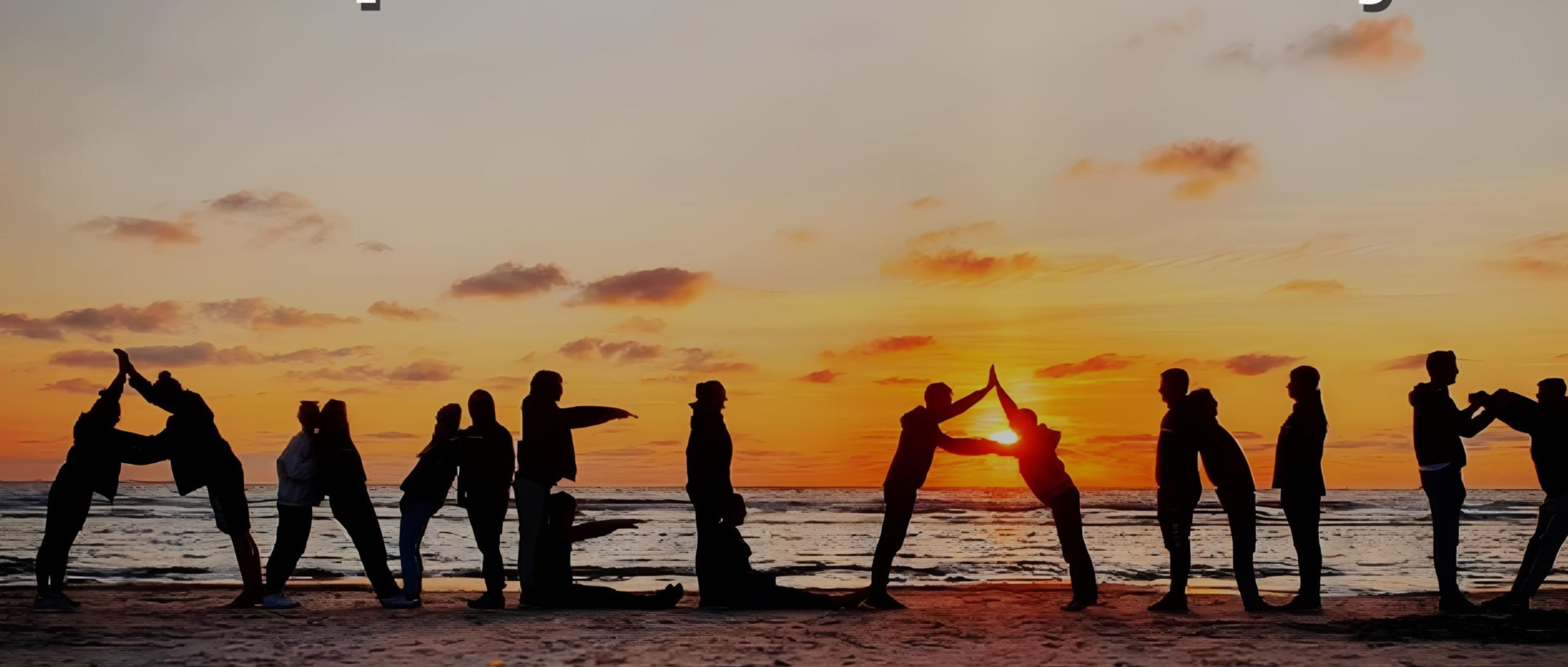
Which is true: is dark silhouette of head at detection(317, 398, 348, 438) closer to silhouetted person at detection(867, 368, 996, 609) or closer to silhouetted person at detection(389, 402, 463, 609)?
silhouetted person at detection(389, 402, 463, 609)

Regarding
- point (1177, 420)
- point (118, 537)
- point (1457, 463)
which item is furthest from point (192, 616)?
point (118, 537)

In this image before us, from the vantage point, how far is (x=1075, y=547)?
11.5m

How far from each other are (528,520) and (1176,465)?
223 inches

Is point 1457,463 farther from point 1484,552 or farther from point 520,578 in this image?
point 1484,552

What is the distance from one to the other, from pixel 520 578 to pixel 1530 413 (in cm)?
898

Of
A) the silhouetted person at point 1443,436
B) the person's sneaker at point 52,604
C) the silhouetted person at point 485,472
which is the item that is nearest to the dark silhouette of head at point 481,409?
the silhouetted person at point 485,472

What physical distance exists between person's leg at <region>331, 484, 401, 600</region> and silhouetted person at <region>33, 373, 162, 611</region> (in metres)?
1.73

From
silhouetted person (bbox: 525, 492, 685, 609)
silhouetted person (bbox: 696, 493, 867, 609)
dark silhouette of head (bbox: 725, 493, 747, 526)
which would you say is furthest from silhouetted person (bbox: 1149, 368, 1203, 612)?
silhouetted person (bbox: 525, 492, 685, 609)

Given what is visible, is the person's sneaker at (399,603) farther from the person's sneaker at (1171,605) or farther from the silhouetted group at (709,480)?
the person's sneaker at (1171,605)

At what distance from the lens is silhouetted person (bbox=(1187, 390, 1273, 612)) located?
1091 centimetres

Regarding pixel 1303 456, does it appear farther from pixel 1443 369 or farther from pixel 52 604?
pixel 52 604

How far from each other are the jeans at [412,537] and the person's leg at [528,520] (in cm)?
73

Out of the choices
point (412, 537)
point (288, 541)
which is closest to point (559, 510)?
point (412, 537)

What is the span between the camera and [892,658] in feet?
27.7
